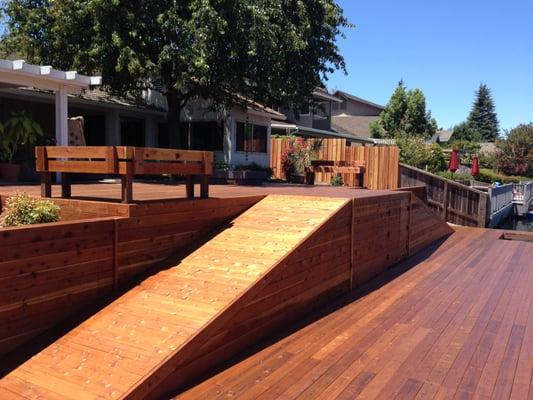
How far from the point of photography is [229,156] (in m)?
14.4

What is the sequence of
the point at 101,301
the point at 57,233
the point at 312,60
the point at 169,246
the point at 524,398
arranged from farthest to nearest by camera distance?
the point at 312,60 → the point at 169,246 → the point at 101,301 → the point at 57,233 → the point at 524,398

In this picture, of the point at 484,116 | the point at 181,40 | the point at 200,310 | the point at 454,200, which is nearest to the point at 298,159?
the point at 454,200

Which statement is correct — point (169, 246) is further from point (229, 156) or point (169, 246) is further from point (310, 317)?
point (229, 156)

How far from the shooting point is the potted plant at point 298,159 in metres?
14.3

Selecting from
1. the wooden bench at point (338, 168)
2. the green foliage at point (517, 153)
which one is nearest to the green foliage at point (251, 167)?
the wooden bench at point (338, 168)

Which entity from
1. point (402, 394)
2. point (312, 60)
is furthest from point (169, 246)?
Answer: point (312, 60)

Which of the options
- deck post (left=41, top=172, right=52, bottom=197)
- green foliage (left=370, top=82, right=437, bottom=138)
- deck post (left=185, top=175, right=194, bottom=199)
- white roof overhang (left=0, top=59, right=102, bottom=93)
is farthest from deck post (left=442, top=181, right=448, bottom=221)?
green foliage (left=370, top=82, right=437, bottom=138)

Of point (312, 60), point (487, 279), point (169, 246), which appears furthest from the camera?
point (312, 60)

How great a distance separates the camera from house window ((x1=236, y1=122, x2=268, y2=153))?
15.0 meters

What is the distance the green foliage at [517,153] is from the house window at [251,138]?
25330 mm

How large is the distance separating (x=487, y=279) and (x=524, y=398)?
4334 millimetres

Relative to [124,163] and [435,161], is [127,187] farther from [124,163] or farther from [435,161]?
[435,161]

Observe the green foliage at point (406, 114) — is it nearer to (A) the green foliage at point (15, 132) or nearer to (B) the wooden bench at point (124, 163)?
(A) the green foliage at point (15, 132)

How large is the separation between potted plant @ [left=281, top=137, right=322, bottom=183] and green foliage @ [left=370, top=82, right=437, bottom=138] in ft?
67.3
